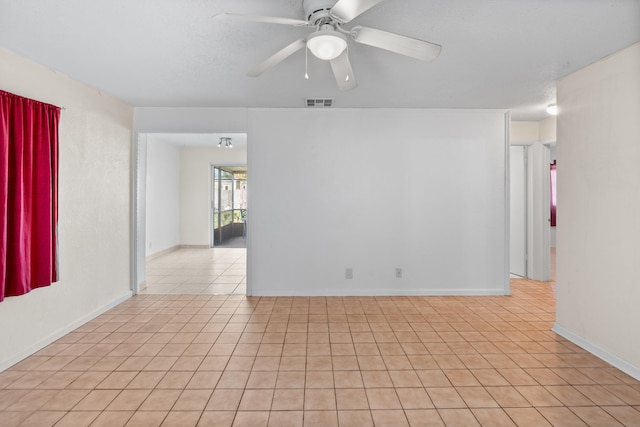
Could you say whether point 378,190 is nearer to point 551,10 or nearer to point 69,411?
point 551,10

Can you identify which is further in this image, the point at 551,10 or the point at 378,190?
the point at 378,190

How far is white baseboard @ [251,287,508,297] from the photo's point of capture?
4.21 m

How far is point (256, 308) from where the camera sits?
3.76m

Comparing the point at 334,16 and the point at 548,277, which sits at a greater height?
the point at 334,16

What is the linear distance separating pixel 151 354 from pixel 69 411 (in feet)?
2.38

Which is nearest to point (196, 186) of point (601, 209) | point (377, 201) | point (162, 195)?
point (162, 195)

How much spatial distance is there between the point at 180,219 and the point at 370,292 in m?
5.66

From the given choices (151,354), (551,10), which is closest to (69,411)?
(151,354)

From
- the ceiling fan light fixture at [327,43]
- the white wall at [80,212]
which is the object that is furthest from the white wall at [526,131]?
the white wall at [80,212]

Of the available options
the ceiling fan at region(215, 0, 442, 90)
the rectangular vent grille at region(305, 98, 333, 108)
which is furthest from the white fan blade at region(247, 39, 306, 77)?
the rectangular vent grille at region(305, 98, 333, 108)

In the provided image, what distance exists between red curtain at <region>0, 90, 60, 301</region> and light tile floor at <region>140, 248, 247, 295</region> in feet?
6.14

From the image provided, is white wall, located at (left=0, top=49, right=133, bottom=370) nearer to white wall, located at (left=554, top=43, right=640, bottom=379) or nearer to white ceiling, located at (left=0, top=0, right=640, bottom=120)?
white ceiling, located at (left=0, top=0, right=640, bottom=120)

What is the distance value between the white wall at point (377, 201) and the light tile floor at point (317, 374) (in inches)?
26.7

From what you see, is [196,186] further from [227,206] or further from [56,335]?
[56,335]
